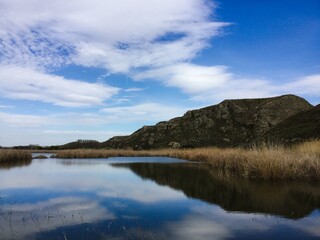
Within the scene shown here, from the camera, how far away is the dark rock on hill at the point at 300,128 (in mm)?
31866

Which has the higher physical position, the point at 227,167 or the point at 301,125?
the point at 301,125

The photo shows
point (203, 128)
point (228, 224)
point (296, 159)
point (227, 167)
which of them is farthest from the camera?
point (203, 128)

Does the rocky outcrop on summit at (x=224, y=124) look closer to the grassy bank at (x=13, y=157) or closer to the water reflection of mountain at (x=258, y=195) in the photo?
the grassy bank at (x=13, y=157)

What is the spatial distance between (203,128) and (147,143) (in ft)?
55.7

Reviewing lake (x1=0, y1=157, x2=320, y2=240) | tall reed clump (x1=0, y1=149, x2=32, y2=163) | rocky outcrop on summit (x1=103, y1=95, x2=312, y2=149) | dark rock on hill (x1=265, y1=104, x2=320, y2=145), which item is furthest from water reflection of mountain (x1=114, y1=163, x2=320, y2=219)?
rocky outcrop on summit (x1=103, y1=95, x2=312, y2=149)

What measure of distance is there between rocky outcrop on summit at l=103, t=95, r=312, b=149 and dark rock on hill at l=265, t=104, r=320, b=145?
40.2 m

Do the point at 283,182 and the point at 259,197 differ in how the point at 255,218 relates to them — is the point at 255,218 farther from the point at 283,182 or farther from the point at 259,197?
the point at 283,182

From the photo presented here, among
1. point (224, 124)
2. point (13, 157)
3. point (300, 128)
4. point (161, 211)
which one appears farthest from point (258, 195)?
point (224, 124)

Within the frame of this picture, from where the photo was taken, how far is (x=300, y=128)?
35.6 metres

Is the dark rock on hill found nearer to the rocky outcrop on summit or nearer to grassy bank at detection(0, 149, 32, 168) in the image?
grassy bank at detection(0, 149, 32, 168)

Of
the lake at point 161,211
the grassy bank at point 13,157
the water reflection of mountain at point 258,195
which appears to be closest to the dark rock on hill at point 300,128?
the water reflection of mountain at point 258,195

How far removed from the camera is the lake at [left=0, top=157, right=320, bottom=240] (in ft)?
22.5

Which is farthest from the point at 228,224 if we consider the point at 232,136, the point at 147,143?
the point at 147,143

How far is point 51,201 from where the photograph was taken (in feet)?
34.3
